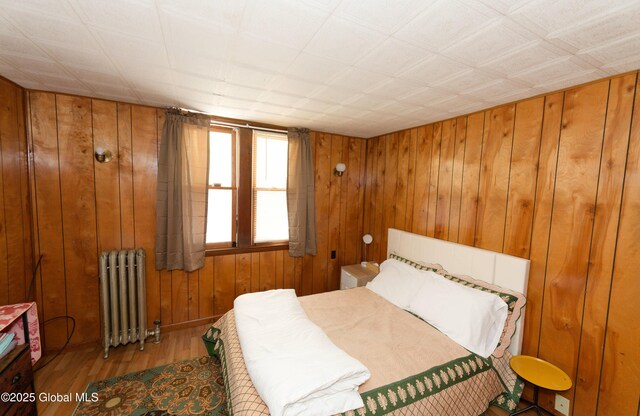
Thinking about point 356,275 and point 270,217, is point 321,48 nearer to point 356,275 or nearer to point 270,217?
point 270,217

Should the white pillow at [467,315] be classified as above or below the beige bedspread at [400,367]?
above

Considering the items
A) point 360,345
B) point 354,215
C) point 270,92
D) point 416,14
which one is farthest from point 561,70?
point 354,215

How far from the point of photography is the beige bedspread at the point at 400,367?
149 centimetres

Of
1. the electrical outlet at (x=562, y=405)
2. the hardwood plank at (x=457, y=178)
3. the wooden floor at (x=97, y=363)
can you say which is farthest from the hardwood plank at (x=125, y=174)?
the electrical outlet at (x=562, y=405)

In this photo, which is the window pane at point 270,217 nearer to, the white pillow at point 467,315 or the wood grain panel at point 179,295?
the wood grain panel at point 179,295

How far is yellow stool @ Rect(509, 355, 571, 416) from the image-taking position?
170 centimetres

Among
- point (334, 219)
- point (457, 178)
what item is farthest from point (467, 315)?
point (334, 219)

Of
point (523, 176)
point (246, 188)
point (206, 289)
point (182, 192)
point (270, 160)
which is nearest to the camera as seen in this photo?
point (523, 176)

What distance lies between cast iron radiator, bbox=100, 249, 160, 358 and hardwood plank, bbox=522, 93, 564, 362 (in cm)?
347

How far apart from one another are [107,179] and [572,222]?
397 centimetres

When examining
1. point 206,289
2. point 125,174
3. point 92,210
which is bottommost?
point 206,289

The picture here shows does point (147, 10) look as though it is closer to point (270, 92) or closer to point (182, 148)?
point (270, 92)

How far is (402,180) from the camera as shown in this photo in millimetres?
3371

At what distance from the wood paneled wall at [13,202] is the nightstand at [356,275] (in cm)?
319
